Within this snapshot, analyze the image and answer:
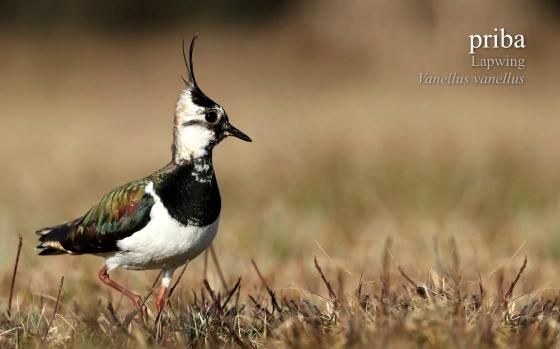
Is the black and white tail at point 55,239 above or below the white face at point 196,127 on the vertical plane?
below

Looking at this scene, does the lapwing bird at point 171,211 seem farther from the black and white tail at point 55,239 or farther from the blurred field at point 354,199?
the blurred field at point 354,199

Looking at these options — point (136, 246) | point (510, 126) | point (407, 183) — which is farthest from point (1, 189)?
point (136, 246)

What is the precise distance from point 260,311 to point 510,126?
20.5ft

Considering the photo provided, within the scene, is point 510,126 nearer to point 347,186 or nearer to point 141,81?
point 347,186

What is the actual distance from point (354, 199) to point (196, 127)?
381 centimetres

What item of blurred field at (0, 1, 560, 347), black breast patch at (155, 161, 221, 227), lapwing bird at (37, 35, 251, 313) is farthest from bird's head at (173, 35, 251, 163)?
blurred field at (0, 1, 560, 347)

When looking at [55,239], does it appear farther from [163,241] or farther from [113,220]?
[163,241]

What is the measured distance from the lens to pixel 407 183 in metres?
8.80

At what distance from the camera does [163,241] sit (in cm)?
475

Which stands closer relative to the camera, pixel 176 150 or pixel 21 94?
pixel 176 150

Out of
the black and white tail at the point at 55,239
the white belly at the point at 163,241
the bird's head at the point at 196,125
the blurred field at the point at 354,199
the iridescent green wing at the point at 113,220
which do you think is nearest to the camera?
the blurred field at the point at 354,199

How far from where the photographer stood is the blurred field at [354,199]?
4133 millimetres

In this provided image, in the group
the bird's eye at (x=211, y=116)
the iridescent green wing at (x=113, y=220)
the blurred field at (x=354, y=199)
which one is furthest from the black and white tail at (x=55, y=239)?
the bird's eye at (x=211, y=116)

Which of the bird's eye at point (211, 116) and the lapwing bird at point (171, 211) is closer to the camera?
the lapwing bird at point (171, 211)
